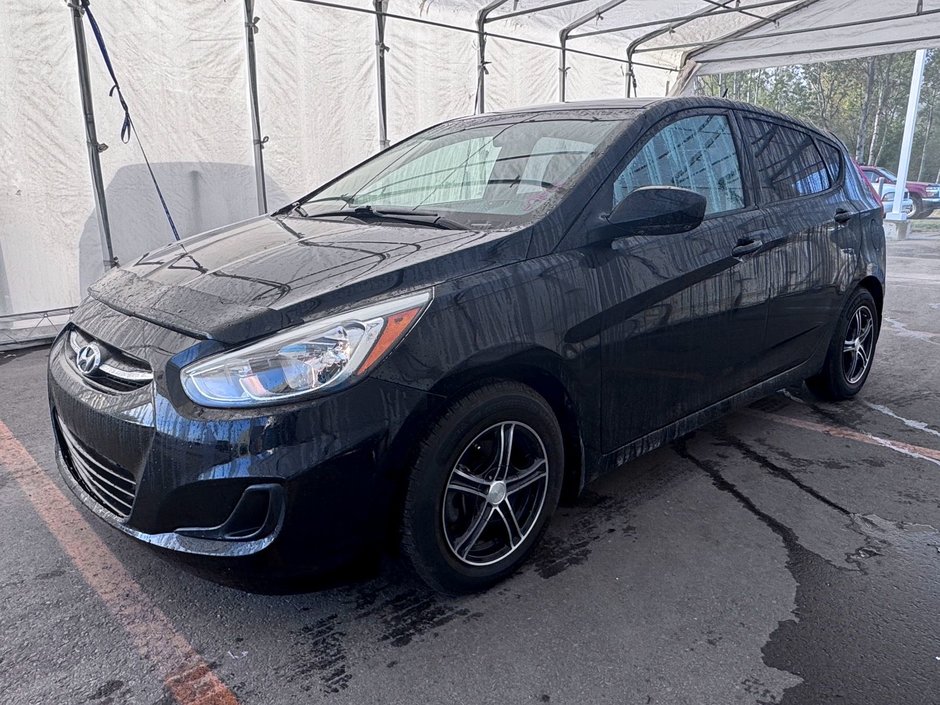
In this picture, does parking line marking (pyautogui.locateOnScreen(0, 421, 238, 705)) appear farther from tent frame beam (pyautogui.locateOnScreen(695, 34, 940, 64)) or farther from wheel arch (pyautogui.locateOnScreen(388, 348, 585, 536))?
tent frame beam (pyautogui.locateOnScreen(695, 34, 940, 64))

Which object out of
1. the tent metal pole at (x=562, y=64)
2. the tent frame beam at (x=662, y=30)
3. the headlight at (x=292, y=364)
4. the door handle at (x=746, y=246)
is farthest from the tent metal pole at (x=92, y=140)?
the tent frame beam at (x=662, y=30)

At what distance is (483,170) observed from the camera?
9.45 ft

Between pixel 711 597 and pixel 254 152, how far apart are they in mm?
6109

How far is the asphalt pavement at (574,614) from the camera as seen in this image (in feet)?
6.30

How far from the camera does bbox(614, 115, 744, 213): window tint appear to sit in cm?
272

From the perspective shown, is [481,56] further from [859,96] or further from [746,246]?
[859,96]

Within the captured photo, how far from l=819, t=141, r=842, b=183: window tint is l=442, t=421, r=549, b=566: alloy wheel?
266 cm

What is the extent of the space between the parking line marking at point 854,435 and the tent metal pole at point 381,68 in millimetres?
5245

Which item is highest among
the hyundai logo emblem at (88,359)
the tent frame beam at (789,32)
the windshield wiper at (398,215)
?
the tent frame beam at (789,32)

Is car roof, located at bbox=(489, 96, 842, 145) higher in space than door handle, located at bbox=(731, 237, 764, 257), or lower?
higher

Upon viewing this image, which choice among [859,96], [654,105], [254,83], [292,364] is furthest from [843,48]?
[859,96]

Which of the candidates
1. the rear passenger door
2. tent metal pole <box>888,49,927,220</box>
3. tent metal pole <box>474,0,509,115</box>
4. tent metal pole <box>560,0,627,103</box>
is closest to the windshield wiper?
the rear passenger door

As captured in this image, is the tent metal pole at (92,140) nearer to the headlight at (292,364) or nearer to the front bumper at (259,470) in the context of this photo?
the front bumper at (259,470)

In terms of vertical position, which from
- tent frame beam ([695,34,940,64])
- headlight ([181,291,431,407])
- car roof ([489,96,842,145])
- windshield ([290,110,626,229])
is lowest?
headlight ([181,291,431,407])
